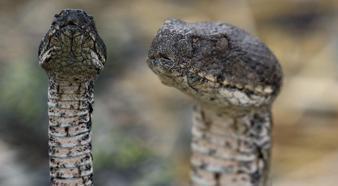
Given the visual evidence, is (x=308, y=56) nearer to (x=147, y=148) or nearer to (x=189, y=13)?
(x=189, y=13)

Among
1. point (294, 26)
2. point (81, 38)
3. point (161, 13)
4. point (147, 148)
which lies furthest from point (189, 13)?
point (81, 38)

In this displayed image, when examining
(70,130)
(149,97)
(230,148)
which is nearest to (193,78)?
(70,130)

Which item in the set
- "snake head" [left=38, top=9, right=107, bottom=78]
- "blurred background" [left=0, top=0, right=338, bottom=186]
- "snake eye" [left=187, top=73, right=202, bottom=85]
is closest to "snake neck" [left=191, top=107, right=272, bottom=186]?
"snake eye" [left=187, top=73, right=202, bottom=85]

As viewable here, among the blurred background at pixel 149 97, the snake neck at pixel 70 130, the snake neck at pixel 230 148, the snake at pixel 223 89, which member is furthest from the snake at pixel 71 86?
the blurred background at pixel 149 97

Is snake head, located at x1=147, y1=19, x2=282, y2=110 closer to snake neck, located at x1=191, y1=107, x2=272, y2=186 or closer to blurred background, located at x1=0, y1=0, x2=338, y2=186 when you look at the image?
snake neck, located at x1=191, y1=107, x2=272, y2=186

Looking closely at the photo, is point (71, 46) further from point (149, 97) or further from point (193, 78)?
point (149, 97)

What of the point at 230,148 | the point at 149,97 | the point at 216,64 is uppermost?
the point at 216,64
